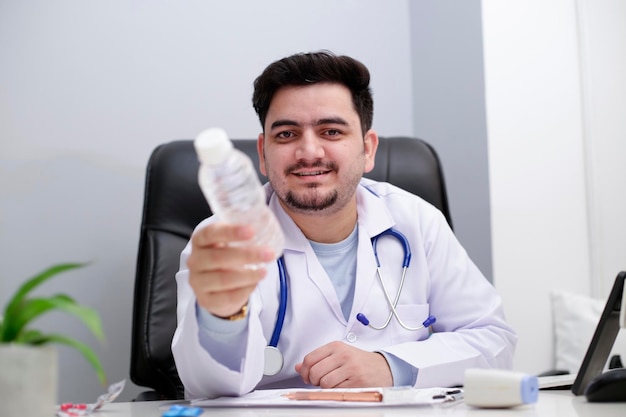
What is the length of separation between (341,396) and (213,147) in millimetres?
549

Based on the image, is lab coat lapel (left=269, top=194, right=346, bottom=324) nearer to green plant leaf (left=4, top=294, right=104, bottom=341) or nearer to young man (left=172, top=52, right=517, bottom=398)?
young man (left=172, top=52, right=517, bottom=398)

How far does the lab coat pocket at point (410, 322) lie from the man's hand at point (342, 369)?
0.22 meters

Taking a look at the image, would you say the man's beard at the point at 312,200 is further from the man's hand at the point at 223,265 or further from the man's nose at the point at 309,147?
the man's hand at the point at 223,265

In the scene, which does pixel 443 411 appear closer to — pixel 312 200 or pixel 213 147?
pixel 213 147

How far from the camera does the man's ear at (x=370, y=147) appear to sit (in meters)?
1.90

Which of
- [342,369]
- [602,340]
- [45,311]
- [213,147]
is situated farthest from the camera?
[342,369]

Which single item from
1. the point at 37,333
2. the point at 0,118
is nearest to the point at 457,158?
the point at 0,118

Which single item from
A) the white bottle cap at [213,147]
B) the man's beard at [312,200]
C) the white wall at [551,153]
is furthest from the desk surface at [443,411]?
the white wall at [551,153]

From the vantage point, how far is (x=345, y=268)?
69.1 inches

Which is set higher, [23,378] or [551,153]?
[551,153]

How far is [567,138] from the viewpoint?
7.86 feet

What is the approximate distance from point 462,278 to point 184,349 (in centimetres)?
76

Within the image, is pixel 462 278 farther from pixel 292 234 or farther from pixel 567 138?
pixel 567 138

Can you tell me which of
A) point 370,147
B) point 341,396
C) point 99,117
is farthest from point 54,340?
point 99,117
